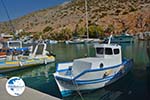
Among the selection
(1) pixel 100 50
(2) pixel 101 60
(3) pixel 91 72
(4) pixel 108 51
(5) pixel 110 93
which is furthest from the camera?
(1) pixel 100 50

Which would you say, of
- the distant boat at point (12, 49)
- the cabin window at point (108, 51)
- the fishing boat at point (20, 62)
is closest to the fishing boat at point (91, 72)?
the cabin window at point (108, 51)

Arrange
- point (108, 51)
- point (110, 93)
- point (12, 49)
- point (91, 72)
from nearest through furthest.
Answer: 1. point (91, 72)
2. point (110, 93)
3. point (108, 51)
4. point (12, 49)

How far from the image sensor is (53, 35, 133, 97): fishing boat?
18297 mm

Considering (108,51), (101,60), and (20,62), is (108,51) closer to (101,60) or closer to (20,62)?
(101,60)

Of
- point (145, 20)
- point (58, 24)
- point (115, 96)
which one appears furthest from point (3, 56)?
point (58, 24)

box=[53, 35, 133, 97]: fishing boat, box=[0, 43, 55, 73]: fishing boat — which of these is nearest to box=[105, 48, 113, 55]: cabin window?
box=[53, 35, 133, 97]: fishing boat

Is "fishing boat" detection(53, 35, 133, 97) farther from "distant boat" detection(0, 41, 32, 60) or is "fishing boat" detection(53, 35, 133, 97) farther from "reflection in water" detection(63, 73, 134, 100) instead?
"distant boat" detection(0, 41, 32, 60)

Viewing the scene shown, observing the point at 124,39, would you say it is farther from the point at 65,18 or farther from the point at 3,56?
the point at 65,18

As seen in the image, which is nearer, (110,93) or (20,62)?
(110,93)

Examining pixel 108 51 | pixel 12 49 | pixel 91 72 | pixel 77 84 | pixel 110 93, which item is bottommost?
pixel 110 93

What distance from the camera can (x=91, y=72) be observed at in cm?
1844

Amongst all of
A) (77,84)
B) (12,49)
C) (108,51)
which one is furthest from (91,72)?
(12,49)

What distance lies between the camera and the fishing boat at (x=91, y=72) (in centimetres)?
1830

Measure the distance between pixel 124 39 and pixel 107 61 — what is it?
63.5 m
